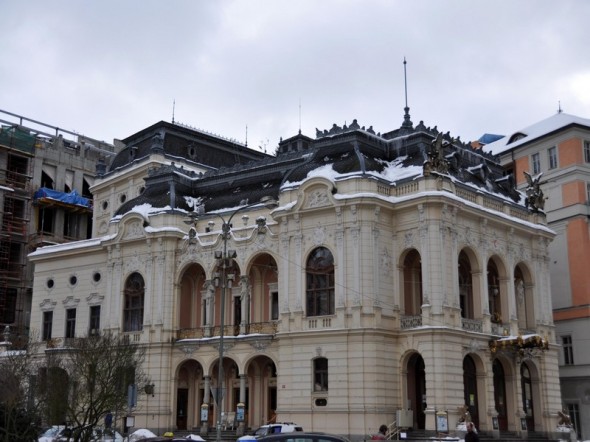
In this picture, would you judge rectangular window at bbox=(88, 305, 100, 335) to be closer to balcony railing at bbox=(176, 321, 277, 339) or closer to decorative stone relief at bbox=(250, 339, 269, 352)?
balcony railing at bbox=(176, 321, 277, 339)

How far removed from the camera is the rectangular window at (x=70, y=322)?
184 ft

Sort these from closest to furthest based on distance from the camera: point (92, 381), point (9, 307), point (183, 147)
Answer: point (92, 381) < point (183, 147) < point (9, 307)

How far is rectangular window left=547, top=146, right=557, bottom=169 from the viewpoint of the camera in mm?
58750

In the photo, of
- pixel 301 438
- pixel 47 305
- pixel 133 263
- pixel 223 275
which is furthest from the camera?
pixel 47 305

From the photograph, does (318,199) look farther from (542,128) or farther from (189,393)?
(542,128)

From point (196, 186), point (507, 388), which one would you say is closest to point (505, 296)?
point (507, 388)

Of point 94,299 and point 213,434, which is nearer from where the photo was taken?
point 213,434

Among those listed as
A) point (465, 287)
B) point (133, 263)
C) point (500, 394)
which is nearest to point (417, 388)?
point (500, 394)

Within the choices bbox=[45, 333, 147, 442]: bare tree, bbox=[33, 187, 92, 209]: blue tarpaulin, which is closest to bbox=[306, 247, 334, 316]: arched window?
bbox=[45, 333, 147, 442]: bare tree

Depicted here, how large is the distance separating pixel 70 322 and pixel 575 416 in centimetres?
3518

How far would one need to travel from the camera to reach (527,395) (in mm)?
48031

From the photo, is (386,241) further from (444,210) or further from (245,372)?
(245,372)

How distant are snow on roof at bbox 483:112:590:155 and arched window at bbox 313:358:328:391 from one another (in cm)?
2439

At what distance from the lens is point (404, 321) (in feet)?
143
